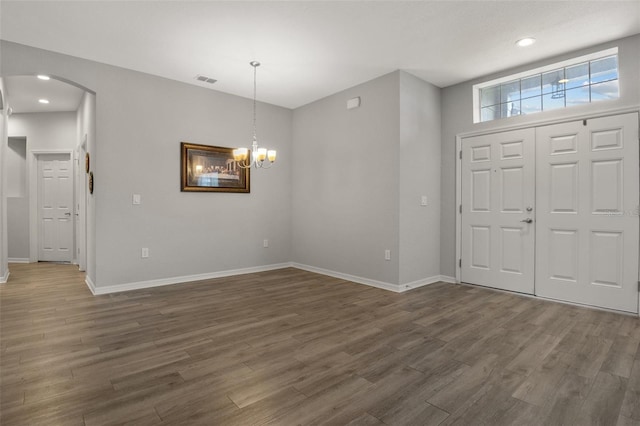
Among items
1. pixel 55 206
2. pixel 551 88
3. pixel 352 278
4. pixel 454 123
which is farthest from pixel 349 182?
pixel 55 206

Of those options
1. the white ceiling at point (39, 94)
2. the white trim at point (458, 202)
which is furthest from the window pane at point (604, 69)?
the white ceiling at point (39, 94)

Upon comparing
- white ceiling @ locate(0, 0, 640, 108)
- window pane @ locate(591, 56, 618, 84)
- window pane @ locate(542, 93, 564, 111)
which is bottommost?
window pane @ locate(542, 93, 564, 111)

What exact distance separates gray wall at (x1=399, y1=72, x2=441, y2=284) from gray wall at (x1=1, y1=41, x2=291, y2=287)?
7.75 feet

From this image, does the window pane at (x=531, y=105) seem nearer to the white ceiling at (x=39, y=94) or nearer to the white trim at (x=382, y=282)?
the white trim at (x=382, y=282)

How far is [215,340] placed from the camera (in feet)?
9.16

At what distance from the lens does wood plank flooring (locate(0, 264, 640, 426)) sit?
5.95 ft

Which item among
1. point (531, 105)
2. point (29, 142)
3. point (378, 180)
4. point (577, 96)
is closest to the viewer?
point (577, 96)

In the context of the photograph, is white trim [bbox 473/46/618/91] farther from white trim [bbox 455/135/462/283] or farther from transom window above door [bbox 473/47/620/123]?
white trim [bbox 455/135/462/283]

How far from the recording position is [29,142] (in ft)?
21.8

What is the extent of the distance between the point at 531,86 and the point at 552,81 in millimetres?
228

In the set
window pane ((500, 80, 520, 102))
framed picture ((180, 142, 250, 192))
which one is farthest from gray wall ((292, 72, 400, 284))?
window pane ((500, 80, 520, 102))

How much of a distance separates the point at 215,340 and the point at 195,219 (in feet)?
8.69

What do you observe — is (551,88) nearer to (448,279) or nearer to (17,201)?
(448,279)

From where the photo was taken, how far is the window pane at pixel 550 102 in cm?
402
